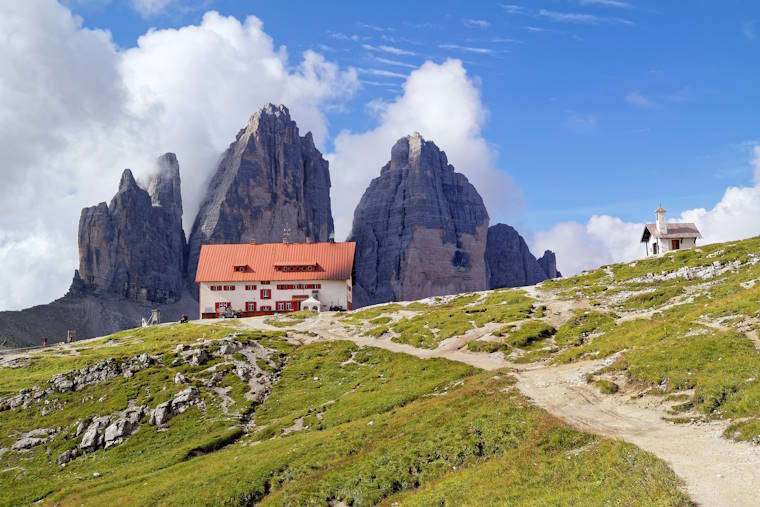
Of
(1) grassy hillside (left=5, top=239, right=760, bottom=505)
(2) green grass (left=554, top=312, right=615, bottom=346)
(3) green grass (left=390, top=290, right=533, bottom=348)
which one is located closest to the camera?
(1) grassy hillside (left=5, top=239, right=760, bottom=505)

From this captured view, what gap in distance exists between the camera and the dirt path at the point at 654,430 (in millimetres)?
20125

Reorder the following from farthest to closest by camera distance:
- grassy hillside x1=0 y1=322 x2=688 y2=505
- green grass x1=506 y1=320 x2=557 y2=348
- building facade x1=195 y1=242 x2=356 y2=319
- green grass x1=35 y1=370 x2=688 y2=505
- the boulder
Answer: building facade x1=195 y1=242 x2=356 y2=319 → green grass x1=506 y1=320 x2=557 y2=348 → the boulder → grassy hillside x1=0 y1=322 x2=688 y2=505 → green grass x1=35 y1=370 x2=688 y2=505

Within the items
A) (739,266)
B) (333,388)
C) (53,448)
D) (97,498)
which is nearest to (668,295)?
(739,266)

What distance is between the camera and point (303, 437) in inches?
1524

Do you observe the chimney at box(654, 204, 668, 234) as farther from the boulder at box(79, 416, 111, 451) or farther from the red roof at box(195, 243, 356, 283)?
the boulder at box(79, 416, 111, 451)

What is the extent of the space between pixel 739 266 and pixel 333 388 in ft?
144

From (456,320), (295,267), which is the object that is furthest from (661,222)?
(295,267)

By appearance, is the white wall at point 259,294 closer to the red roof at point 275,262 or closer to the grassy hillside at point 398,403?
the red roof at point 275,262

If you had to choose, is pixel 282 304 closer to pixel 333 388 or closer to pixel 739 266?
pixel 333 388

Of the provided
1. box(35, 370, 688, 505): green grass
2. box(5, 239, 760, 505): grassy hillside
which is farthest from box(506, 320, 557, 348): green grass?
box(35, 370, 688, 505): green grass

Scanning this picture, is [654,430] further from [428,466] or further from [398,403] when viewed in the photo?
[398,403]

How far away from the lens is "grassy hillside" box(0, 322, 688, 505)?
24.9m

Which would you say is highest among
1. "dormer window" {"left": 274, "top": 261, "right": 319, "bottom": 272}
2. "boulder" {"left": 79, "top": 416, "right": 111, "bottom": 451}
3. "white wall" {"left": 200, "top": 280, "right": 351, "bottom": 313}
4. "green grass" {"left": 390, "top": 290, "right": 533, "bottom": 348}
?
"dormer window" {"left": 274, "top": 261, "right": 319, "bottom": 272}

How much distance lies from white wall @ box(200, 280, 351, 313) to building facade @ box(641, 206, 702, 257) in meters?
53.5
